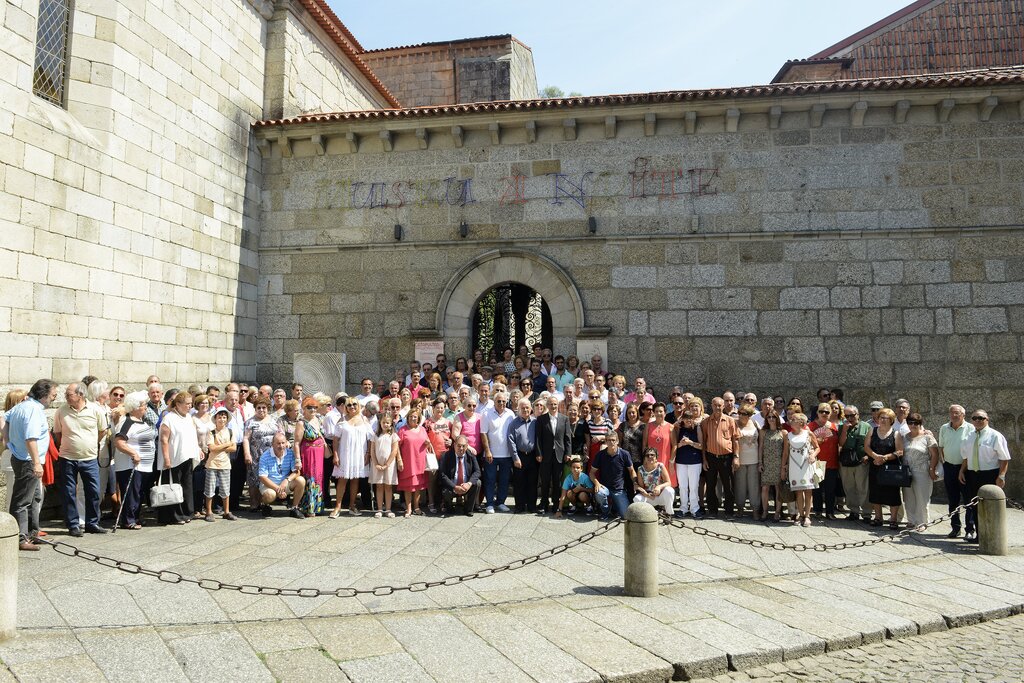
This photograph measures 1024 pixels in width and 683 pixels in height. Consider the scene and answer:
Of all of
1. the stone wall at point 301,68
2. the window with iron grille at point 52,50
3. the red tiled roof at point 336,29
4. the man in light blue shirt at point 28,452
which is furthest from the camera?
the red tiled roof at point 336,29

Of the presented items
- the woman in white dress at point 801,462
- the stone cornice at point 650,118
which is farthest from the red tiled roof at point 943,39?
the woman in white dress at point 801,462

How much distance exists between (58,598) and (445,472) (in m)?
4.24

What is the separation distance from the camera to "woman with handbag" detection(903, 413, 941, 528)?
799 centimetres

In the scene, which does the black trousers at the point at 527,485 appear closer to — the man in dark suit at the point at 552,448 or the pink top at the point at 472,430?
the man in dark suit at the point at 552,448

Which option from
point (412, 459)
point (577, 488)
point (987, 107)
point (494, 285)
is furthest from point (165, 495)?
point (987, 107)

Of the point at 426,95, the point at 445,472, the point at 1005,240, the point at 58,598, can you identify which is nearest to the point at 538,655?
the point at 58,598

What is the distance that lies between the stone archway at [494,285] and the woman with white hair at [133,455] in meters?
5.17

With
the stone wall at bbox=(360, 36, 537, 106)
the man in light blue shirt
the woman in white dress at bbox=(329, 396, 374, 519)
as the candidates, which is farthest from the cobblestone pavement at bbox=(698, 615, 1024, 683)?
the stone wall at bbox=(360, 36, 537, 106)

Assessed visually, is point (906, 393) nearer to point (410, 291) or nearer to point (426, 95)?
point (410, 291)

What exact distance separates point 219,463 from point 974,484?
842 centimetres

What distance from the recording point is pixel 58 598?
4.84m

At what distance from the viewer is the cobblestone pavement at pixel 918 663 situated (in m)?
4.09

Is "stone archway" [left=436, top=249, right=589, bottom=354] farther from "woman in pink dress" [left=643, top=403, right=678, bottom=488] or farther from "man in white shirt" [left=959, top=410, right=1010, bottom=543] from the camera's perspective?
"man in white shirt" [left=959, top=410, right=1010, bottom=543]

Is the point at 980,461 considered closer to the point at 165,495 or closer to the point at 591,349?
the point at 591,349
